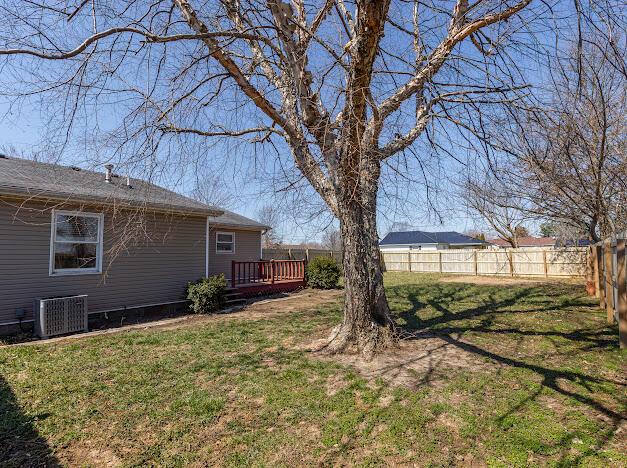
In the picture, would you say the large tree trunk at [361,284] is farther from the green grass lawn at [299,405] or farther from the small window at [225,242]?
the small window at [225,242]

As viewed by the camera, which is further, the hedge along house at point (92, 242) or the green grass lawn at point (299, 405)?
the hedge along house at point (92, 242)

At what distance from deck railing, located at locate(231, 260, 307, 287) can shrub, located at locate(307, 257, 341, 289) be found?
35cm

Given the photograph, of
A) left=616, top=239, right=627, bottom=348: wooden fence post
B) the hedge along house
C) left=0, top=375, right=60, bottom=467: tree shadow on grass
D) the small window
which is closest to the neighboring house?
the small window

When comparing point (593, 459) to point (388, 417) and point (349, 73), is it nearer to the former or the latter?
point (388, 417)

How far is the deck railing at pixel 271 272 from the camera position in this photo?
12283 mm

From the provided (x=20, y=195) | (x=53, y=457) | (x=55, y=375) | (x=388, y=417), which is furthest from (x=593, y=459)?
(x=20, y=195)

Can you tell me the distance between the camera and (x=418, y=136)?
5.54 meters

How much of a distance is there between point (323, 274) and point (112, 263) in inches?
292

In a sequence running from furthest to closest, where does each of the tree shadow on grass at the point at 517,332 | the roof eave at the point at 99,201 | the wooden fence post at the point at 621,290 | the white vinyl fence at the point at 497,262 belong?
the white vinyl fence at the point at 497,262, the roof eave at the point at 99,201, the wooden fence post at the point at 621,290, the tree shadow on grass at the point at 517,332

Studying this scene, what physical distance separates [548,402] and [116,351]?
5.80 metres

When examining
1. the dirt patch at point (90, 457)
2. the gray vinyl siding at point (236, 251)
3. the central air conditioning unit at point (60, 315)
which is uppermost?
the gray vinyl siding at point (236, 251)

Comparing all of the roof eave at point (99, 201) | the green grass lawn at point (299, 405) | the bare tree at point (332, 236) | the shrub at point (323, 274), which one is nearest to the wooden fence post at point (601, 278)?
the green grass lawn at point (299, 405)

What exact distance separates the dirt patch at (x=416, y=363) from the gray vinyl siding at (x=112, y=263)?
3889mm

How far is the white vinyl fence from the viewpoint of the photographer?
16188 millimetres
